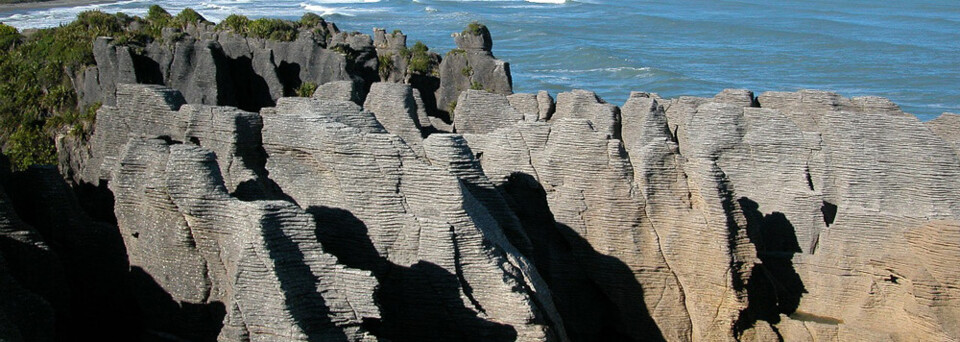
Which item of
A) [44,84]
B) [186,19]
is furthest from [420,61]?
[44,84]

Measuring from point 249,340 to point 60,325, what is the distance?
2.51m

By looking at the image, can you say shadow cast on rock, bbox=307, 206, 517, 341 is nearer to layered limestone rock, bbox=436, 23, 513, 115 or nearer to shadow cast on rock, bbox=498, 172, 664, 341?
shadow cast on rock, bbox=498, 172, 664, 341

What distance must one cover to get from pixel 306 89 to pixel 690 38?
160 feet

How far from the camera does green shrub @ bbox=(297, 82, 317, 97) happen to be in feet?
69.9

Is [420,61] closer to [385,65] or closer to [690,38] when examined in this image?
[385,65]

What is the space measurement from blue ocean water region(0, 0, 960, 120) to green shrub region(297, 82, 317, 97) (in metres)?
24.0

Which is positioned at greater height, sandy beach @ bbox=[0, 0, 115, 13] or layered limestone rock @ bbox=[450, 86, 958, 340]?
layered limestone rock @ bbox=[450, 86, 958, 340]

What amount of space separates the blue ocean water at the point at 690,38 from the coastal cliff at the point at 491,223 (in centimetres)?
3162

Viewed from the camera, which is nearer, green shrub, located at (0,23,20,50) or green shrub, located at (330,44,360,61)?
green shrub, located at (0,23,20,50)

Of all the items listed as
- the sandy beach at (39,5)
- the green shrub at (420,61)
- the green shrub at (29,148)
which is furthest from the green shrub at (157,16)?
the sandy beach at (39,5)

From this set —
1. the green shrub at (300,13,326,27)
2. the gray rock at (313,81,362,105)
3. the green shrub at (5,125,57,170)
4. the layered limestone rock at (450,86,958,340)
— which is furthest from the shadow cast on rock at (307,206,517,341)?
the green shrub at (300,13,326,27)

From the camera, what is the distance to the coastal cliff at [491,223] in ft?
30.6

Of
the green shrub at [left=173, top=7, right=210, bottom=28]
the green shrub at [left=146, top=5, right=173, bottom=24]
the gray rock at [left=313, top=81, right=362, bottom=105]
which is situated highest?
the gray rock at [left=313, top=81, right=362, bottom=105]

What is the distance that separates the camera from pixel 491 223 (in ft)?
34.0
